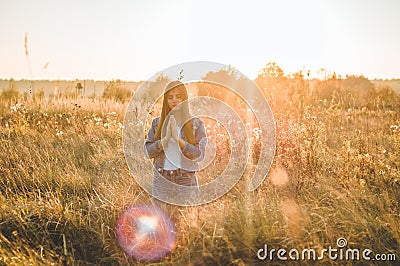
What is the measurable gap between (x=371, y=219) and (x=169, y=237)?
1.52m

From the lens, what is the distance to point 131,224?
300 cm

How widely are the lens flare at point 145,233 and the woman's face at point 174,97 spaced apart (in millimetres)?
938

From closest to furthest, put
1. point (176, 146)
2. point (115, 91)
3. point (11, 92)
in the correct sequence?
1. point (176, 146)
2. point (11, 92)
3. point (115, 91)

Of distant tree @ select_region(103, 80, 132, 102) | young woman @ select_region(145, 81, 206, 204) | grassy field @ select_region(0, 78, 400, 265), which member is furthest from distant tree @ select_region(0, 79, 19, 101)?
young woman @ select_region(145, 81, 206, 204)

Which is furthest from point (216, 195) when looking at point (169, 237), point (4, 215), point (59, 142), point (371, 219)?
point (59, 142)

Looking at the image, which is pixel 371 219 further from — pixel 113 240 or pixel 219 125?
Result: pixel 219 125

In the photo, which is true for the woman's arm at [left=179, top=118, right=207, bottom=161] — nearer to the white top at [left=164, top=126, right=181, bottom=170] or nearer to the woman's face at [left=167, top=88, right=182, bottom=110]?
the white top at [left=164, top=126, right=181, bottom=170]

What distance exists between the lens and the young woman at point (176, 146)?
3.34 metres

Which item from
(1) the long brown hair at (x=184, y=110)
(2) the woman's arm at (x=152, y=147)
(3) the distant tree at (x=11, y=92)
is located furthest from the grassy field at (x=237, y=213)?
(3) the distant tree at (x=11, y=92)

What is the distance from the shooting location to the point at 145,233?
9.40 feet

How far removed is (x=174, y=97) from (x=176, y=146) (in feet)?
1.46

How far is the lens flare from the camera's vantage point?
2.71 m

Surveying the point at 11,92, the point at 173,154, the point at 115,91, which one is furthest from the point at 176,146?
the point at 11,92

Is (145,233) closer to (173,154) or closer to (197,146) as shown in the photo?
(173,154)
